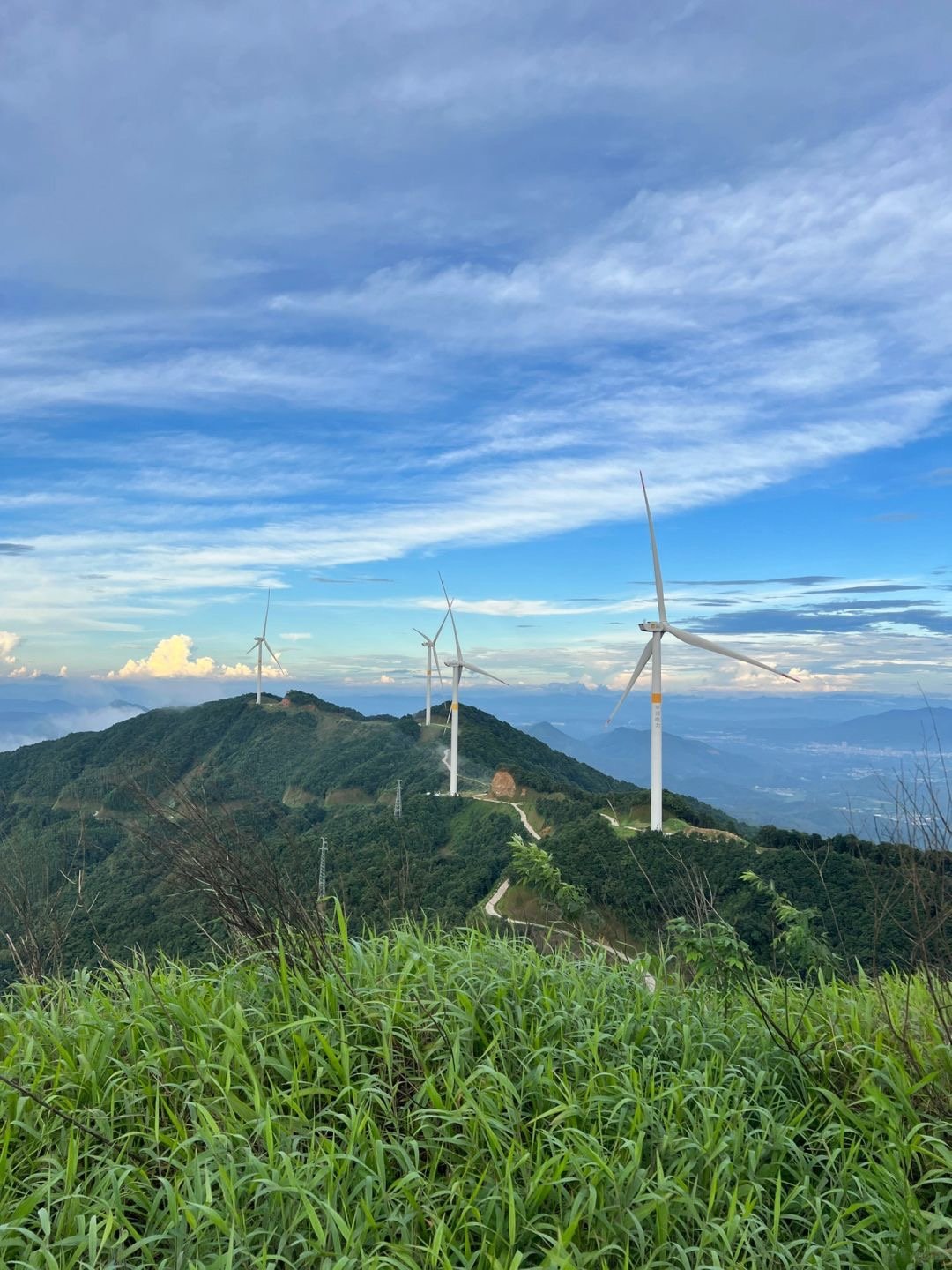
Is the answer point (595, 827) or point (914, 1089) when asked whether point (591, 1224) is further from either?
point (595, 827)

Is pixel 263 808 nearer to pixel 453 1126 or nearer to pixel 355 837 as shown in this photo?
pixel 453 1126

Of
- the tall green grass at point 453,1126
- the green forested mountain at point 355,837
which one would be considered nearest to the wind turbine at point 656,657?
the green forested mountain at point 355,837

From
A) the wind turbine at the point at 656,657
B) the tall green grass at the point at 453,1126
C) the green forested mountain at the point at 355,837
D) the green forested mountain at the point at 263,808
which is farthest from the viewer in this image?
the wind turbine at the point at 656,657

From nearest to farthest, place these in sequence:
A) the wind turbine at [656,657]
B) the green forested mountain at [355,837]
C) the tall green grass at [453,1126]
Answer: the tall green grass at [453,1126]
the green forested mountain at [355,837]
the wind turbine at [656,657]

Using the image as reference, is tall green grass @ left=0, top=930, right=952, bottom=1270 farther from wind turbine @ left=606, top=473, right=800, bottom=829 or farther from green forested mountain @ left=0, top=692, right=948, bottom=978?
wind turbine @ left=606, top=473, right=800, bottom=829

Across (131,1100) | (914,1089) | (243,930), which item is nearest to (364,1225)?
(131,1100)

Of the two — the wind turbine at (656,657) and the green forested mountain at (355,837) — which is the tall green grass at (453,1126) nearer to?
the green forested mountain at (355,837)

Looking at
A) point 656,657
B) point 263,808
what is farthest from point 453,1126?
point 656,657

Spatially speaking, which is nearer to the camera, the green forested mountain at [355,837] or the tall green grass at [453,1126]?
the tall green grass at [453,1126]

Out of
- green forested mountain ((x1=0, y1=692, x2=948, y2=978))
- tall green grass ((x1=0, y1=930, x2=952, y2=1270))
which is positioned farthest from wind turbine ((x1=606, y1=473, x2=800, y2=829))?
tall green grass ((x1=0, y1=930, x2=952, y2=1270))
